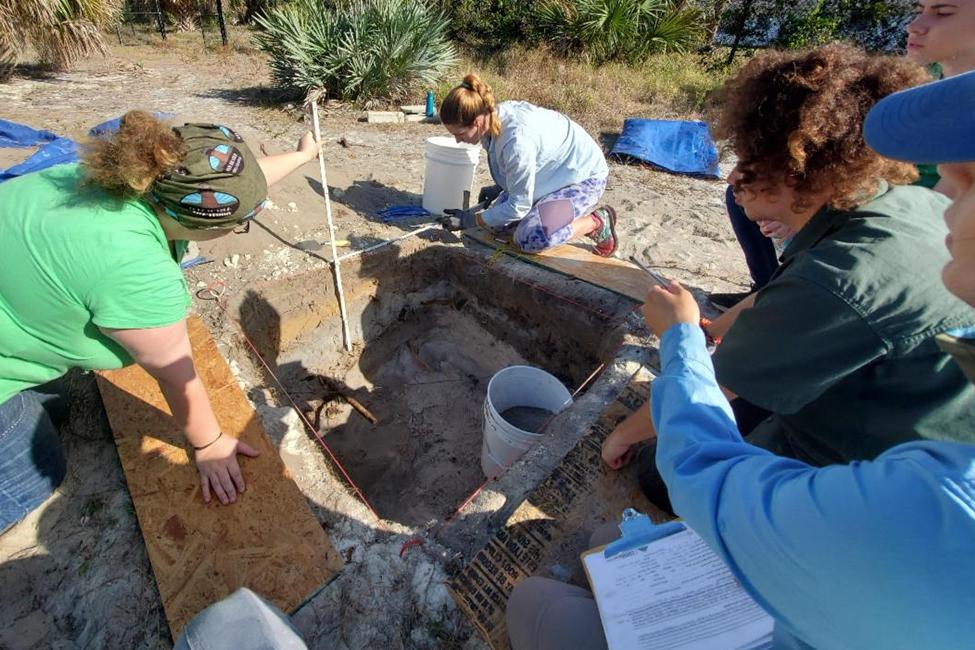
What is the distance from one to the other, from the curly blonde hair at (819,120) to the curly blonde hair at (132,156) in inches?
64.6

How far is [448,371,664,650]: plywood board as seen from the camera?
1.65 metres

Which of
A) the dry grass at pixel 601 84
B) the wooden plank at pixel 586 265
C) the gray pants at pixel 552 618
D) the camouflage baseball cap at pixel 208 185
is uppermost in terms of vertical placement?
the camouflage baseball cap at pixel 208 185

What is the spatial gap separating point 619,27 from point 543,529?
32.0 ft

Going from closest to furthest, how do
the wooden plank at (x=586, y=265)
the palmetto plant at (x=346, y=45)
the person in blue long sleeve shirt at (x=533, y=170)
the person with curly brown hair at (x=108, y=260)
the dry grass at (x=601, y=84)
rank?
the person with curly brown hair at (x=108, y=260), the person in blue long sleeve shirt at (x=533, y=170), the wooden plank at (x=586, y=265), the palmetto plant at (x=346, y=45), the dry grass at (x=601, y=84)

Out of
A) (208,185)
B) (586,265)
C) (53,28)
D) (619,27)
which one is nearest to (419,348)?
(586,265)

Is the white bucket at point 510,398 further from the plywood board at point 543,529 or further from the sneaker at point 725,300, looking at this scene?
the sneaker at point 725,300

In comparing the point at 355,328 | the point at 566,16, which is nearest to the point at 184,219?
the point at 355,328

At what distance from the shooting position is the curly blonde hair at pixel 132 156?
1.46 m

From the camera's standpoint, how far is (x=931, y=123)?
2.06 feet

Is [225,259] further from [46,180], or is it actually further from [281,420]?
[46,180]

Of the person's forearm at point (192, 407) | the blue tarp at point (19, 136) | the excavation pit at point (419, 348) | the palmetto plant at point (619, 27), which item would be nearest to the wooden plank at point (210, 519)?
the person's forearm at point (192, 407)

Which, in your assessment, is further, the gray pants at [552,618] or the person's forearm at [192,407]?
the person's forearm at [192,407]

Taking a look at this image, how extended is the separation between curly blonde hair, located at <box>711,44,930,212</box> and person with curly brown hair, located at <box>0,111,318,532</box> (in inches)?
60.4

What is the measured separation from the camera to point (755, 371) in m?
1.30
